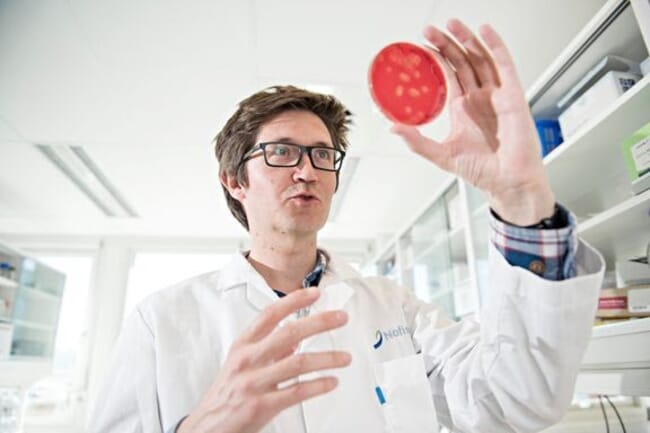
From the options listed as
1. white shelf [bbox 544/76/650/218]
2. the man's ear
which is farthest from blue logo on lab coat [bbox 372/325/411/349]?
white shelf [bbox 544/76/650/218]

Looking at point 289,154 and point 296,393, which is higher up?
point 289,154

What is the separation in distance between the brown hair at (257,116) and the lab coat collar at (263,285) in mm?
249

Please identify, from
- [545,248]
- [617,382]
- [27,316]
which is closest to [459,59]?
[545,248]

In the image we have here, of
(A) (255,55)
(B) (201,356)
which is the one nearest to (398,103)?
(B) (201,356)

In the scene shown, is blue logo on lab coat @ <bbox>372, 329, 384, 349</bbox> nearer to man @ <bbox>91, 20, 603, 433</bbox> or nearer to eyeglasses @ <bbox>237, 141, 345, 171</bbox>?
man @ <bbox>91, 20, 603, 433</bbox>

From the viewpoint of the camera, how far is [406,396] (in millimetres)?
873

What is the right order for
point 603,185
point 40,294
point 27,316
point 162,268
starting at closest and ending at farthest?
point 603,185
point 27,316
point 40,294
point 162,268

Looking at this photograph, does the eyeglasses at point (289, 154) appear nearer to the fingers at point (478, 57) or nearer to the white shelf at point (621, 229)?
the fingers at point (478, 57)

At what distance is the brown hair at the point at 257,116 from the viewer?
1146 mm

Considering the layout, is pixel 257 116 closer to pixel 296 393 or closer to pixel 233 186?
pixel 233 186

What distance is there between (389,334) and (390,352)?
0.05m

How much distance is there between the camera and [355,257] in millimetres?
5266

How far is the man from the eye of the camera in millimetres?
544

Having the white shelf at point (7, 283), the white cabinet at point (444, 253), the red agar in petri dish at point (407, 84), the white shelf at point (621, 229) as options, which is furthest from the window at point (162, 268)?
the red agar in petri dish at point (407, 84)
